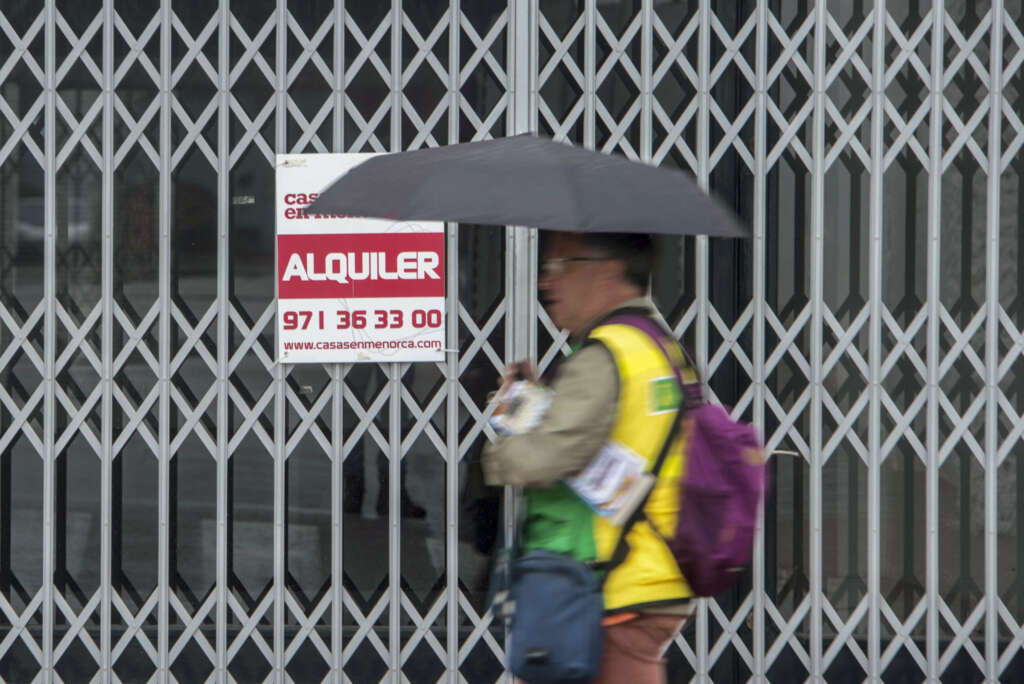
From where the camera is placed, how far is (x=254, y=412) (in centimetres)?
521

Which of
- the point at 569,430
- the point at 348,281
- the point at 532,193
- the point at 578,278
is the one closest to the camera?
the point at 569,430

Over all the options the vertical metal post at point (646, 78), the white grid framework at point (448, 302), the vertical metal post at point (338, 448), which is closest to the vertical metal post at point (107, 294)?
the white grid framework at point (448, 302)

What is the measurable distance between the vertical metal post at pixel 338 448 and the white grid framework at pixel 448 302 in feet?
0.04

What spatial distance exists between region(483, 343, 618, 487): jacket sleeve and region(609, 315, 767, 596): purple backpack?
0.16 metres

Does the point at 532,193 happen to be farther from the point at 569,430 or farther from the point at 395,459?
the point at 395,459

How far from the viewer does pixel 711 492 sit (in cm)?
313

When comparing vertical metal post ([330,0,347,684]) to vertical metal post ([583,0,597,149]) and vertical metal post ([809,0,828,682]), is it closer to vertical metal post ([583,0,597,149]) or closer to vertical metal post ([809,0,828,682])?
vertical metal post ([583,0,597,149])

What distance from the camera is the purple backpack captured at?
3.12 metres

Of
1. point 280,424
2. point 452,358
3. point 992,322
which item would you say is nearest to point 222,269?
point 280,424

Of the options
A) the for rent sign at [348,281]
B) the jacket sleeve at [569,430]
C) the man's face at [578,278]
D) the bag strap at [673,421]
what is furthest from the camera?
the for rent sign at [348,281]

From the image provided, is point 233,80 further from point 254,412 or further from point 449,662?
point 449,662

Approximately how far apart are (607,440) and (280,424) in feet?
7.89

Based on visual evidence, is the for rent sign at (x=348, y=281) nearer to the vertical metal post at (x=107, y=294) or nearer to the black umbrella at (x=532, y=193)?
the vertical metal post at (x=107, y=294)

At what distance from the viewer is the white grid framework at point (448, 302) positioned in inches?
206
